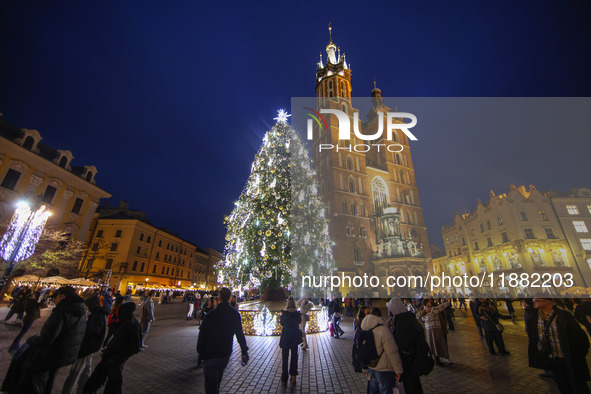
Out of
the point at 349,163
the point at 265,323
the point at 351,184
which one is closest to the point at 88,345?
the point at 265,323

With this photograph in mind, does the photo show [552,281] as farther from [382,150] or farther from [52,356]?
[52,356]

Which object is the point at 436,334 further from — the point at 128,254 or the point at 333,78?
the point at 333,78

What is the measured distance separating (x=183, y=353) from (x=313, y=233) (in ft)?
31.8

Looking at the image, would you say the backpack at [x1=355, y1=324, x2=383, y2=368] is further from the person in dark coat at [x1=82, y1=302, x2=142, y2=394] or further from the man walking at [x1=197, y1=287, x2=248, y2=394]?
the person in dark coat at [x1=82, y1=302, x2=142, y2=394]

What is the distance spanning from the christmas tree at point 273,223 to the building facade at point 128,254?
85.8ft

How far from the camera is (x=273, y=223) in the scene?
39.0 ft

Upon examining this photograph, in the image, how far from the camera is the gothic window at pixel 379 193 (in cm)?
4303

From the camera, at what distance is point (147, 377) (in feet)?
16.2

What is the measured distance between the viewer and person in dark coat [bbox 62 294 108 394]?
3.76m

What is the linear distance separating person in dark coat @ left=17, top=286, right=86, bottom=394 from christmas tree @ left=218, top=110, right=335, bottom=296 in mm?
8201

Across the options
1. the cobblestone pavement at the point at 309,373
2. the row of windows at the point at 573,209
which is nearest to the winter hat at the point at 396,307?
the cobblestone pavement at the point at 309,373

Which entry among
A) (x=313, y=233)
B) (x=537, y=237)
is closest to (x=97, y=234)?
(x=313, y=233)

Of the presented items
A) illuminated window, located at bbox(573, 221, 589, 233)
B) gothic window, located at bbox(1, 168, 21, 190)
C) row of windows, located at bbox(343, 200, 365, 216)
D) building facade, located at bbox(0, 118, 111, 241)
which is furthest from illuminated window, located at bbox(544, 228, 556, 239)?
gothic window, located at bbox(1, 168, 21, 190)

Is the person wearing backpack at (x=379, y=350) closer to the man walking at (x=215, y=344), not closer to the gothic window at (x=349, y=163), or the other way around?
the man walking at (x=215, y=344)
